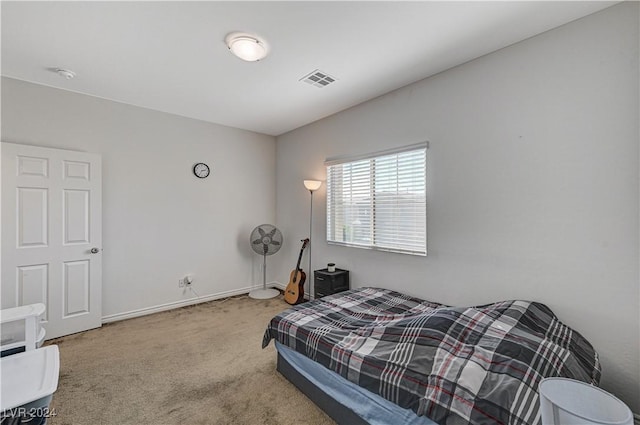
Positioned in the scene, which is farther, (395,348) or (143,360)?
(143,360)

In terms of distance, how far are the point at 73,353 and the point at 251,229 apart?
2444 mm

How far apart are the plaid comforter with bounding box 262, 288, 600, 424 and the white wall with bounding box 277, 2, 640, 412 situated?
10.5 inches

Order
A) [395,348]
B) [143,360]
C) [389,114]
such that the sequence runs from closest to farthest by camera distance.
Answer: [395,348] < [143,360] < [389,114]

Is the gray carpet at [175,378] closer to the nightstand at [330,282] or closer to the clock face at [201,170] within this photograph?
the nightstand at [330,282]

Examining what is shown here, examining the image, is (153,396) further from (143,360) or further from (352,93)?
(352,93)

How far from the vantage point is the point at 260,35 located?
1985 mm

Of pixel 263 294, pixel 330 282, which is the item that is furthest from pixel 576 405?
pixel 263 294

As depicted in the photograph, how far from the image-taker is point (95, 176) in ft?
9.73

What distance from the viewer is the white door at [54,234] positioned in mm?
2535

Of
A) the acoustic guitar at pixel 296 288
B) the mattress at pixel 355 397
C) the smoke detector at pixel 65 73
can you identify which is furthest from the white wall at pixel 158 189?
the mattress at pixel 355 397

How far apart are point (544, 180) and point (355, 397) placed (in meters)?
1.97

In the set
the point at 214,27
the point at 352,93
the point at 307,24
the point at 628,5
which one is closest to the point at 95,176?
the point at 214,27

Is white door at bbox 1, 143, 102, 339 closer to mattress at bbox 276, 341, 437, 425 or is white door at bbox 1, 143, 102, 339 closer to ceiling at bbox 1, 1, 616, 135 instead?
ceiling at bbox 1, 1, 616, 135

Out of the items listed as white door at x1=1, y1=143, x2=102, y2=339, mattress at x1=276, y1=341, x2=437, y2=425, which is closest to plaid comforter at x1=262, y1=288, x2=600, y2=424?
mattress at x1=276, y1=341, x2=437, y2=425
